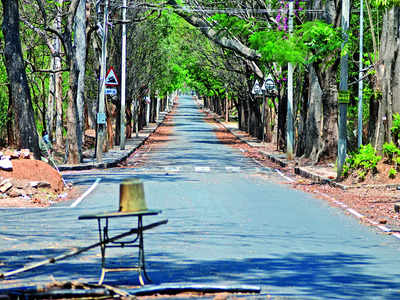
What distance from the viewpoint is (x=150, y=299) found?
7605 mm

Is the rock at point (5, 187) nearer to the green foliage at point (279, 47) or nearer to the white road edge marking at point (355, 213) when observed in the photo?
the white road edge marking at point (355, 213)

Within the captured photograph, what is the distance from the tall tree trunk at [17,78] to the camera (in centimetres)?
2577

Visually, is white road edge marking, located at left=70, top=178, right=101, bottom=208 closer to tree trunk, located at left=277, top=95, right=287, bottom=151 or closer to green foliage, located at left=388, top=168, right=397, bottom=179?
green foliage, located at left=388, top=168, right=397, bottom=179

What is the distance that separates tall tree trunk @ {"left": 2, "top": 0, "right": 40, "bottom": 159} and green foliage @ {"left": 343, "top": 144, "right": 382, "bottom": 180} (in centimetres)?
1031

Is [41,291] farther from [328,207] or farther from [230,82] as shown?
[230,82]

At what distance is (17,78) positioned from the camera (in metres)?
25.9

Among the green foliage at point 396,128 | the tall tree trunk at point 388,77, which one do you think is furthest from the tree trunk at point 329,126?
the green foliage at point 396,128

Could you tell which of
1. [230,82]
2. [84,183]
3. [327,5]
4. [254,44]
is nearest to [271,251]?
[84,183]

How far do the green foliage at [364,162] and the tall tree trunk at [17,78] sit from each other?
10308 mm

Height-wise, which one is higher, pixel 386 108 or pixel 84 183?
pixel 386 108

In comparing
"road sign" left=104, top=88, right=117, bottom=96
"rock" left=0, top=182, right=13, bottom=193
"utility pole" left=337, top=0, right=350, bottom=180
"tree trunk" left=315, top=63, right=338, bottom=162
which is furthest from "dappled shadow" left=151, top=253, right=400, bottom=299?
"road sign" left=104, top=88, right=117, bottom=96

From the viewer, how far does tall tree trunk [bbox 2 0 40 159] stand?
25766mm

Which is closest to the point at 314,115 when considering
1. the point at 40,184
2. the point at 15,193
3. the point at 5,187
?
the point at 40,184

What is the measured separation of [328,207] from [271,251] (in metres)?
6.81
